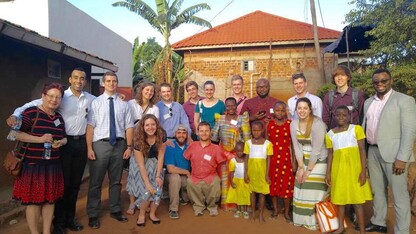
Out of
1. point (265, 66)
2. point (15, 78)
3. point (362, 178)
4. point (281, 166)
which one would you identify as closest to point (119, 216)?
point (281, 166)

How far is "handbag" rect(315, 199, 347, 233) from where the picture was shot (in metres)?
4.05

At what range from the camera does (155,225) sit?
4.40 meters

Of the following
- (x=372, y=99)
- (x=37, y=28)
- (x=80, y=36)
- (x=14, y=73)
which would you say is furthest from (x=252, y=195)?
(x=80, y=36)

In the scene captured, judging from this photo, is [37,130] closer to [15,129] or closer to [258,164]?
[15,129]

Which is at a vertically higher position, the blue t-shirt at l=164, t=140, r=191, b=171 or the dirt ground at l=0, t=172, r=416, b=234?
the blue t-shirt at l=164, t=140, r=191, b=171

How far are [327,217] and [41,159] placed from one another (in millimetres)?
3388

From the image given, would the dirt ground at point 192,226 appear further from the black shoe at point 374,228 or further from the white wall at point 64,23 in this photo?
the white wall at point 64,23

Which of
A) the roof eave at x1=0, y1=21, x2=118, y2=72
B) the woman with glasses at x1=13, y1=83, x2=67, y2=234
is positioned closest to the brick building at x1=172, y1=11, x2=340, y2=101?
the roof eave at x1=0, y1=21, x2=118, y2=72

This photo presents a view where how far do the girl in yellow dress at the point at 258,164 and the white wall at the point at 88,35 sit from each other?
1012 centimetres

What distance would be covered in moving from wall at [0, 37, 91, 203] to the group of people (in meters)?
2.42

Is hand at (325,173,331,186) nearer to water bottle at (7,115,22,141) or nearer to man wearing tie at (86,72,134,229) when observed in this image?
man wearing tie at (86,72,134,229)

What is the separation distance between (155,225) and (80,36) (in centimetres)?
1214

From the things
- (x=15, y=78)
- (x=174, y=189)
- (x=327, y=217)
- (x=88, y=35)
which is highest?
(x=88, y=35)

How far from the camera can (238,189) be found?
483 centimetres
